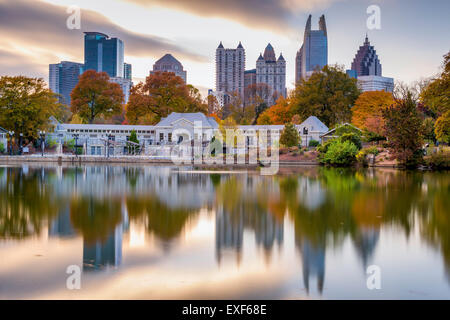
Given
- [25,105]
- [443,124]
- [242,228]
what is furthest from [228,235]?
[25,105]

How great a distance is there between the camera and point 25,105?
192ft

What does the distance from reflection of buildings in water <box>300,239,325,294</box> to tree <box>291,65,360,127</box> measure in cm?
6648

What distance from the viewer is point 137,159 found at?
5066 cm

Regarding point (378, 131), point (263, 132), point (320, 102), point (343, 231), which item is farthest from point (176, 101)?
point (343, 231)

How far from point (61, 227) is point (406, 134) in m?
34.0

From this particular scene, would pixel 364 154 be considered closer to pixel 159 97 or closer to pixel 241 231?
pixel 241 231

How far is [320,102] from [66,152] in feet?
127

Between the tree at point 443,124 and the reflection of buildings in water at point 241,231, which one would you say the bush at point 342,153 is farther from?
the reflection of buildings in water at point 241,231

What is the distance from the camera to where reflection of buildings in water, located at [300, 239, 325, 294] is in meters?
6.89

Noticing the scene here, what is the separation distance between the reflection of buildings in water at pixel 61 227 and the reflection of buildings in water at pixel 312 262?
4.81 meters

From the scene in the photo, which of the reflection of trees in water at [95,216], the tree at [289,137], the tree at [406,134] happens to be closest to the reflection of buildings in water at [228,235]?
the reflection of trees in water at [95,216]

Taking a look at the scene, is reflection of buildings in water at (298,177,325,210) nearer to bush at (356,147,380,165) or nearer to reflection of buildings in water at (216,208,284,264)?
reflection of buildings in water at (216,208,284,264)
